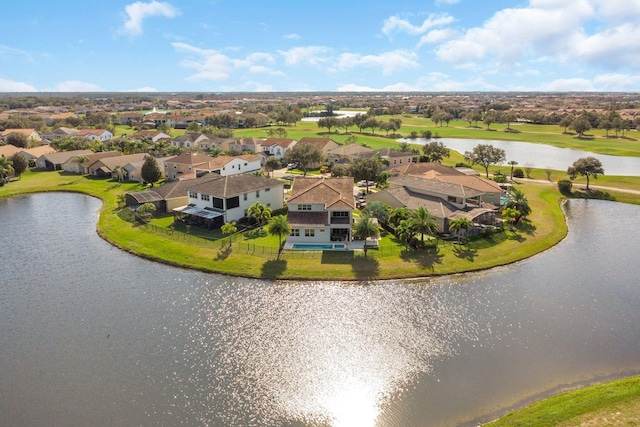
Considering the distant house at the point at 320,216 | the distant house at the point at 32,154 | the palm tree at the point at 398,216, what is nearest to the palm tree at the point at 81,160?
the distant house at the point at 32,154

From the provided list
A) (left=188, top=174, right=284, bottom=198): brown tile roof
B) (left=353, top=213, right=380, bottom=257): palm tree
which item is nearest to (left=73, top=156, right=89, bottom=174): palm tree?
(left=188, top=174, right=284, bottom=198): brown tile roof

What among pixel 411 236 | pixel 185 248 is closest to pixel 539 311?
pixel 411 236

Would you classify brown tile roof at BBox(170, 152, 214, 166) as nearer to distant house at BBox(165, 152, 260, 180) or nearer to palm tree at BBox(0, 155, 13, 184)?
distant house at BBox(165, 152, 260, 180)

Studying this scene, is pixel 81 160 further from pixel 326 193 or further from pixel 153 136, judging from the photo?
pixel 326 193

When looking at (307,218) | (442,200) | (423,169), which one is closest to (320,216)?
(307,218)

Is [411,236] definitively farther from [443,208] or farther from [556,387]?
[556,387]
